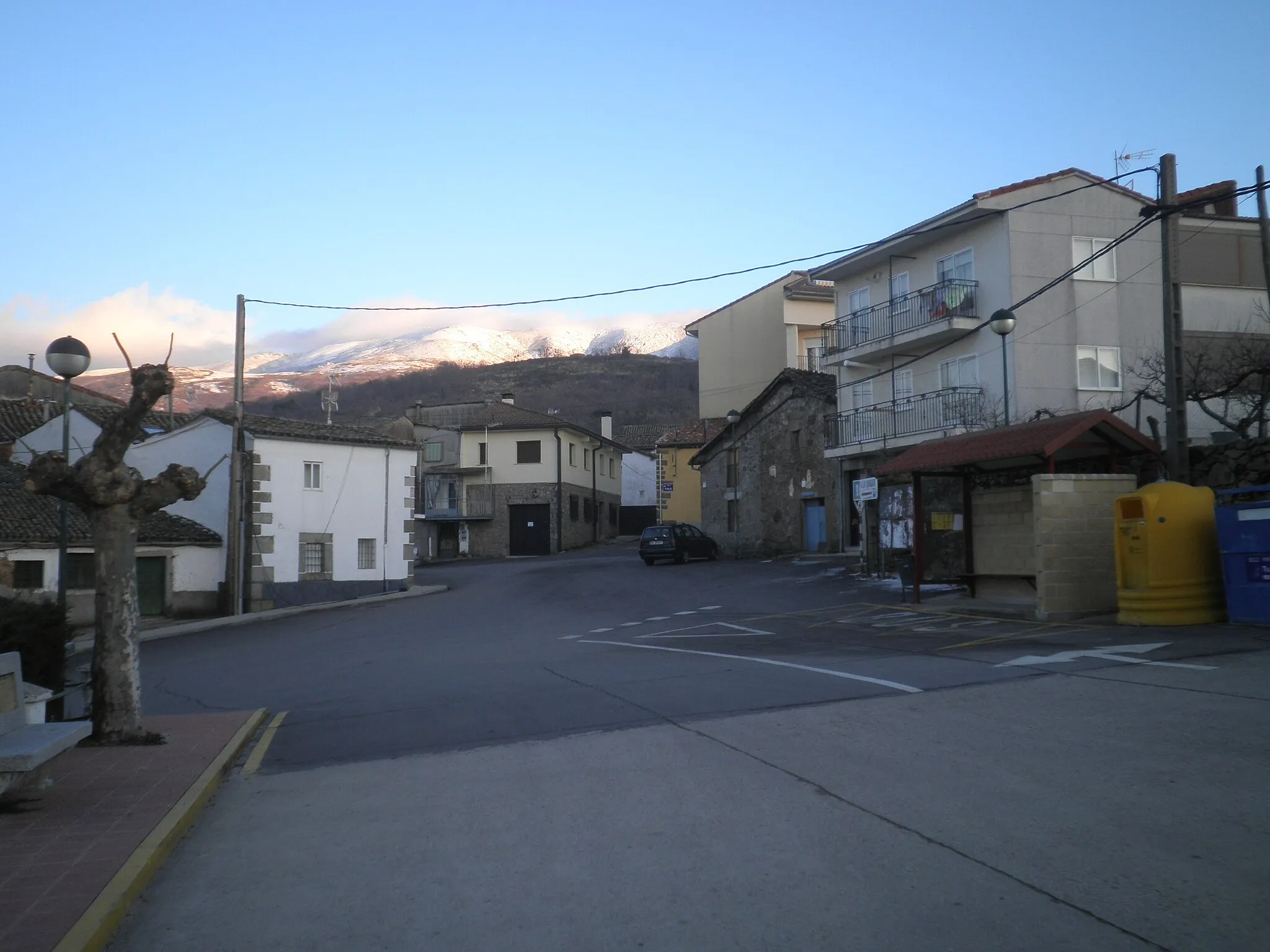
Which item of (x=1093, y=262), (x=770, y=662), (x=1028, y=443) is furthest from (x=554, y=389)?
(x=770, y=662)

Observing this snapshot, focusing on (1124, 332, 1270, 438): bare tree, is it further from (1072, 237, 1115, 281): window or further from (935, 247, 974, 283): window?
(935, 247, 974, 283): window

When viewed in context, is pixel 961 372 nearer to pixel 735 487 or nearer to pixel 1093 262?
pixel 1093 262

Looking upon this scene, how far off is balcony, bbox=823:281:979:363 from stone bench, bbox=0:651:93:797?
26.3 m

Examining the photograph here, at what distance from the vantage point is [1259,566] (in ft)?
44.6

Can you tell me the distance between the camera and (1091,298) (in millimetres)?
28969

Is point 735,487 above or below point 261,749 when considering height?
above

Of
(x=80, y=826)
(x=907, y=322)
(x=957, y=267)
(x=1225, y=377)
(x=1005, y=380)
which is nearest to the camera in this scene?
(x=80, y=826)

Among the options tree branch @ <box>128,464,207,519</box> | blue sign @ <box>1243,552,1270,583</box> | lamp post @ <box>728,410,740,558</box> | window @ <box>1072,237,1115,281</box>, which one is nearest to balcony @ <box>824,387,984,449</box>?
window @ <box>1072,237,1115,281</box>

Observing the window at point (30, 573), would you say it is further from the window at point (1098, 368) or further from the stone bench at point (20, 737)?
the window at point (1098, 368)

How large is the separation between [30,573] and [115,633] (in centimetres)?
2236

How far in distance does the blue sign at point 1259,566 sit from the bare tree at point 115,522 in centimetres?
1285

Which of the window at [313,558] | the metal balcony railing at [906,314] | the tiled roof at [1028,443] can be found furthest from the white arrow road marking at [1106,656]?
the window at [313,558]

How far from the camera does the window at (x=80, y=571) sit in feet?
93.6

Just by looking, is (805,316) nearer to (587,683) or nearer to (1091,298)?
(1091,298)
